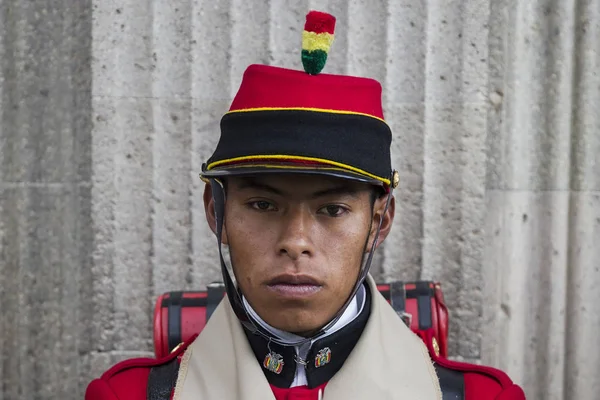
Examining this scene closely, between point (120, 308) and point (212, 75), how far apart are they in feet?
3.15

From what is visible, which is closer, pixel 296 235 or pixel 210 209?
pixel 296 235

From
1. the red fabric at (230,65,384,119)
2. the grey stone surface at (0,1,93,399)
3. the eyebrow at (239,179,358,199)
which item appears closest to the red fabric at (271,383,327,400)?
the eyebrow at (239,179,358,199)

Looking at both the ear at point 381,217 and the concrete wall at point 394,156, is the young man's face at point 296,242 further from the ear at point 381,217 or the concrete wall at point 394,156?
the concrete wall at point 394,156

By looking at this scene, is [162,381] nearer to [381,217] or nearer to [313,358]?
[313,358]

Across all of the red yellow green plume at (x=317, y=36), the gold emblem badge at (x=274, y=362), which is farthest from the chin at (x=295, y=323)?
the red yellow green plume at (x=317, y=36)

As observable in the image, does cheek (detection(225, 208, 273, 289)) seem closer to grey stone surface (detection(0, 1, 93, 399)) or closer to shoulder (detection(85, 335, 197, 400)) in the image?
shoulder (detection(85, 335, 197, 400))

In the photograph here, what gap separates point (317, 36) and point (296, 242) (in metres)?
0.48

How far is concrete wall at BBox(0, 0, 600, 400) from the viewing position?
104 inches

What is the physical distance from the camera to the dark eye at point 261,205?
1.65 meters

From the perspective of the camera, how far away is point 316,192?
1611 mm

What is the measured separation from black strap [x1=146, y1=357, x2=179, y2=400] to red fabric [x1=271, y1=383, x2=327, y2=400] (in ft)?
0.90

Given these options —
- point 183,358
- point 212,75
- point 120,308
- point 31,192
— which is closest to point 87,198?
point 31,192

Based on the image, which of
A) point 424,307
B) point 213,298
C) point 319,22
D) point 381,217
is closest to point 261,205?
point 381,217

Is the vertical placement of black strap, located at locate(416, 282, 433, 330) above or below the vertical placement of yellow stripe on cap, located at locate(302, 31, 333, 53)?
below
